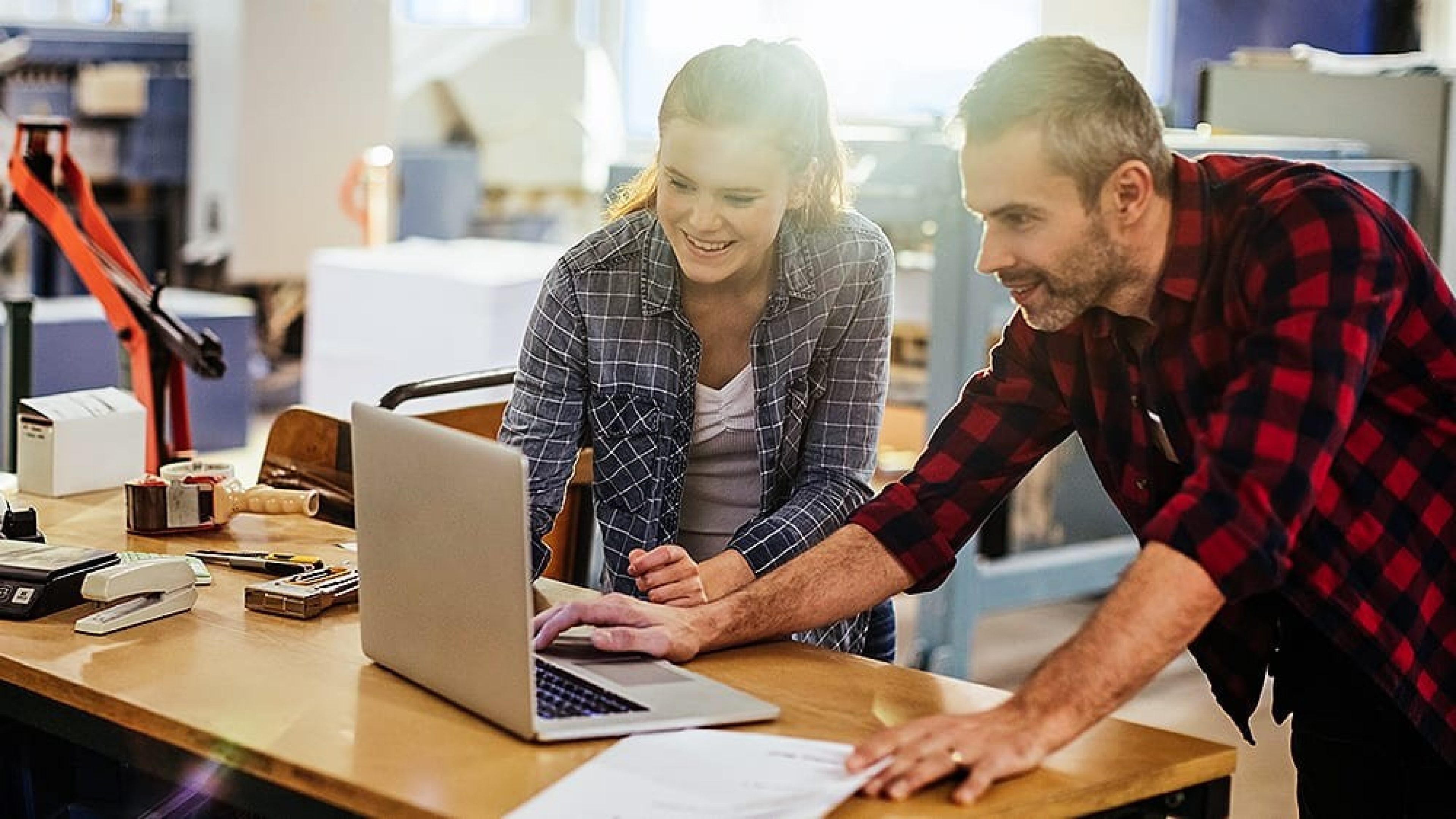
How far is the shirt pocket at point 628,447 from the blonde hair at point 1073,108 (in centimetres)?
75

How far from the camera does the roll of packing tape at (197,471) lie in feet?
8.43

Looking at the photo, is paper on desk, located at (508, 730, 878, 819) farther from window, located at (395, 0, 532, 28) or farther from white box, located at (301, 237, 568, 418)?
window, located at (395, 0, 532, 28)

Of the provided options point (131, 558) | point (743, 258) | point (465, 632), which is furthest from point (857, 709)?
point (131, 558)

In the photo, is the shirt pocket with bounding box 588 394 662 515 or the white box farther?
the white box

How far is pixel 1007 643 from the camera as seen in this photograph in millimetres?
5207

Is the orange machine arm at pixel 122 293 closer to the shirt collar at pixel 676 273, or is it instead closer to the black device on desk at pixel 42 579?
the black device on desk at pixel 42 579

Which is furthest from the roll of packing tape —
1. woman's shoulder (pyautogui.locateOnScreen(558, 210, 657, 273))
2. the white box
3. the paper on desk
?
the white box

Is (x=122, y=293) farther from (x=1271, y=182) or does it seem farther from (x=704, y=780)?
(x=1271, y=182)

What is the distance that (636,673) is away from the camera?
191 cm

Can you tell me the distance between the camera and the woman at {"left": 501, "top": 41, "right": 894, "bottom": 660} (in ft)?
7.69

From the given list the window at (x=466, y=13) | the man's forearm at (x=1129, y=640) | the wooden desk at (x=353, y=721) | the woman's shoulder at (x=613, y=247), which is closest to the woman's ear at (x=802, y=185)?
the woman's shoulder at (x=613, y=247)

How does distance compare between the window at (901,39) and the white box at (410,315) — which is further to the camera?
the window at (901,39)

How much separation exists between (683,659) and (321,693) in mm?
368

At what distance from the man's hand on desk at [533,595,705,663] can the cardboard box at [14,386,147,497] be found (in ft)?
3.41
